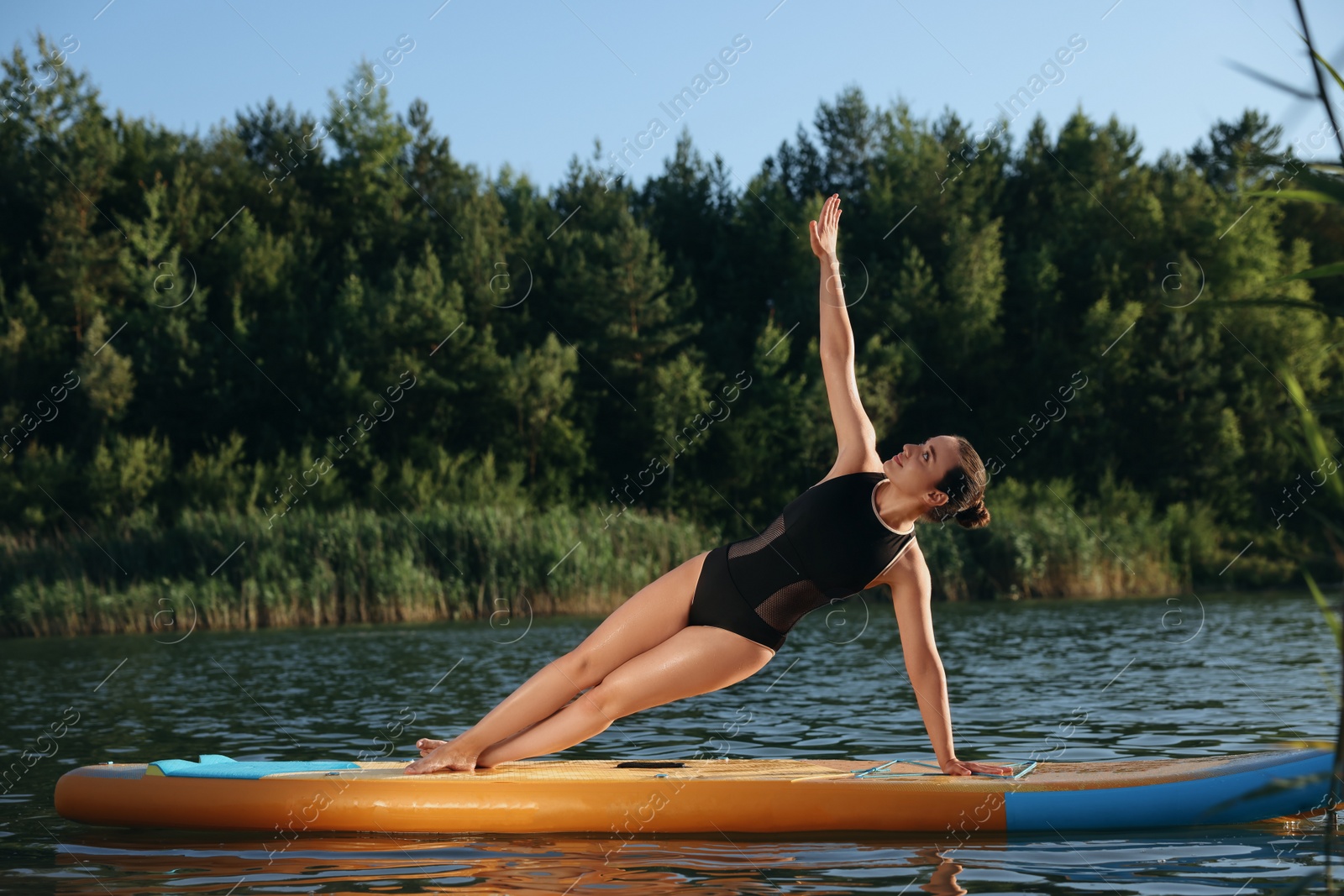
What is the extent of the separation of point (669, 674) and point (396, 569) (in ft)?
44.4

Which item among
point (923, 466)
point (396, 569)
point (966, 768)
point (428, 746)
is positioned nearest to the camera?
point (923, 466)

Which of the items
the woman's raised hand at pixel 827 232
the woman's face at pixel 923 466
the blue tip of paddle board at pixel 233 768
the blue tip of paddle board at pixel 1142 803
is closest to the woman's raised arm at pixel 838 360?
the woman's raised hand at pixel 827 232

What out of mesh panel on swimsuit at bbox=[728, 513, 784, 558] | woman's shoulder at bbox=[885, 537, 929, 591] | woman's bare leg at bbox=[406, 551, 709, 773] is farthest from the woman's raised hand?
woman's bare leg at bbox=[406, 551, 709, 773]

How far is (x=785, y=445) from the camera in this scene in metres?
35.7

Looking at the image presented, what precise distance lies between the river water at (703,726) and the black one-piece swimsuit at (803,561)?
2.69 ft

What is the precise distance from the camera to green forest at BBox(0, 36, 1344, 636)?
32000 mm

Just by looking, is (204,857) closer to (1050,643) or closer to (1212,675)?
(1212,675)

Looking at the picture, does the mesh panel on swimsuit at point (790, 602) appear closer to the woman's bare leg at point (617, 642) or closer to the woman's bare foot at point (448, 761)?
the woman's bare leg at point (617, 642)

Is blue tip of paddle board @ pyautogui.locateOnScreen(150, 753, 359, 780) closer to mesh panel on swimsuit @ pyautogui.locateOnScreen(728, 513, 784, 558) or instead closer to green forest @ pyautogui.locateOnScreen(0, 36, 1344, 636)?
mesh panel on swimsuit @ pyautogui.locateOnScreen(728, 513, 784, 558)

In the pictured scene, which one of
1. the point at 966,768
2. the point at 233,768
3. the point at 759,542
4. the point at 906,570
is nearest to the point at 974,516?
the point at 906,570

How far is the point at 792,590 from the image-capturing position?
15.6ft

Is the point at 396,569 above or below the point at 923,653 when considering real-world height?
above

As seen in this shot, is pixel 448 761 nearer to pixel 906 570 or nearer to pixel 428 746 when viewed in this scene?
pixel 428 746

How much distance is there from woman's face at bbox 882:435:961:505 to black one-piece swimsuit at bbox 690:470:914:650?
4.5 inches
